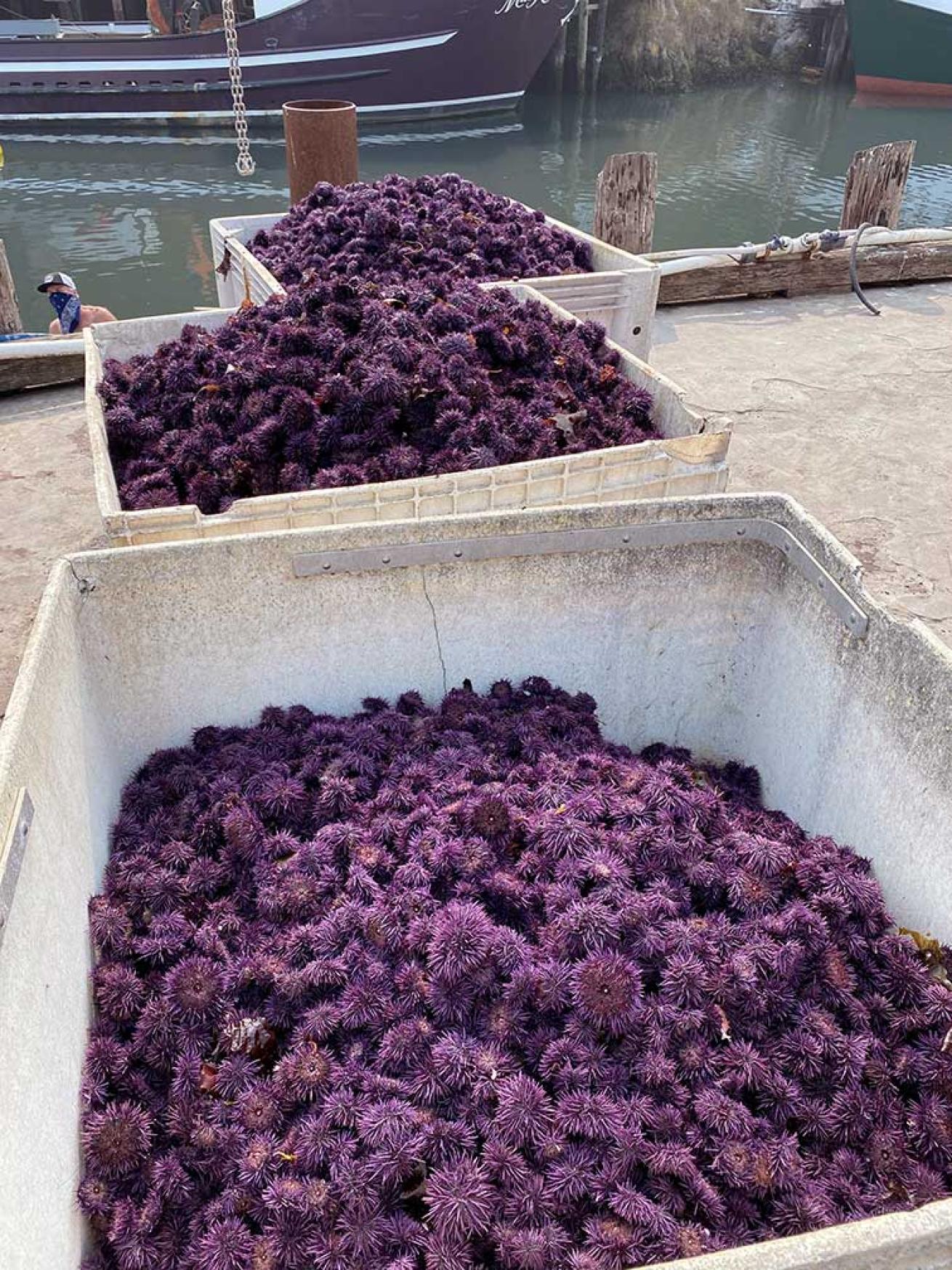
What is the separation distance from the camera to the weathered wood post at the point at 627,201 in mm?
6449

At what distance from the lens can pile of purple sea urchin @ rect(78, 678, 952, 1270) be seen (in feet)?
4.39

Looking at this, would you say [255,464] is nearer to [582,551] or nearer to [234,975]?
[582,551]

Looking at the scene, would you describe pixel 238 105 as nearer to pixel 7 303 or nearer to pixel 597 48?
pixel 7 303

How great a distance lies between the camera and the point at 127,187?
1664 centimetres

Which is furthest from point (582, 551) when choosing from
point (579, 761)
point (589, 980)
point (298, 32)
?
point (298, 32)

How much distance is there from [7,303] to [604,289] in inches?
144

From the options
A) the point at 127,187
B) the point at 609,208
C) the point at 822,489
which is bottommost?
the point at 127,187

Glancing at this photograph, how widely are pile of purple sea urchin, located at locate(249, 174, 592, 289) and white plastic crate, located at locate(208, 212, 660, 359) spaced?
0.31 ft

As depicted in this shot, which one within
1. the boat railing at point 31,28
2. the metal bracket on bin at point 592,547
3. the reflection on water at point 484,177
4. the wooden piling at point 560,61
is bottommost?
the reflection on water at point 484,177

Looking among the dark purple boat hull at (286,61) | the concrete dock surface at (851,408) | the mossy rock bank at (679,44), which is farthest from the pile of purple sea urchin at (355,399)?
the mossy rock bank at (679,44)

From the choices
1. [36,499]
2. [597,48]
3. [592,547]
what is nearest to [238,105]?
[36,499]

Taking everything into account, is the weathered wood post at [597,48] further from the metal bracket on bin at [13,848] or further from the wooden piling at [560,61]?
the metal bracket on bin at [13,848]

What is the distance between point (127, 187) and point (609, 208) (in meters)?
13.3

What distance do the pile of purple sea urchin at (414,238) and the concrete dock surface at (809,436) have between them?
122cm
